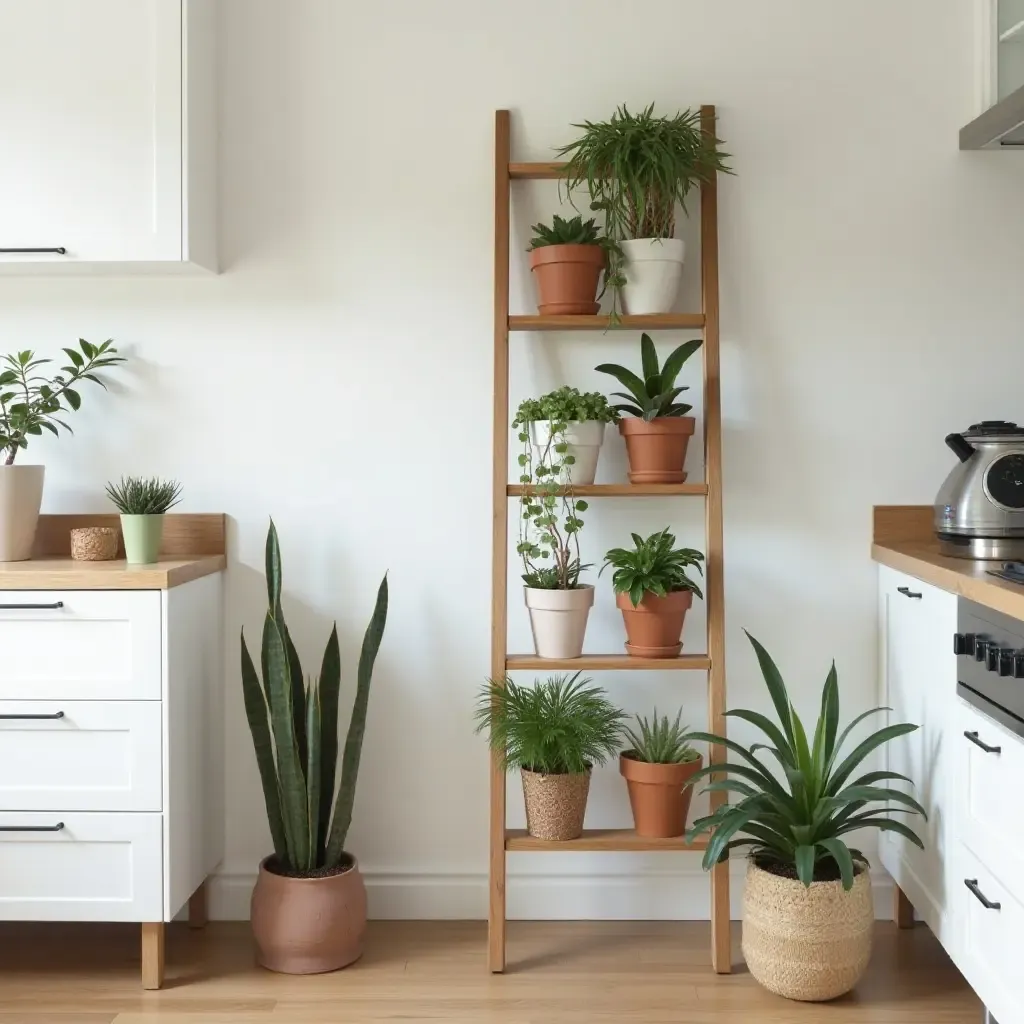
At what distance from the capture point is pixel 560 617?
238 centimetres

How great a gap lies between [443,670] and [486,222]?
1.04 m

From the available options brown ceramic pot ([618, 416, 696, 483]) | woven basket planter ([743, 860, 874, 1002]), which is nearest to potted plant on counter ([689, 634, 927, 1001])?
woven basket planter ([743, 860, 874, 1002])

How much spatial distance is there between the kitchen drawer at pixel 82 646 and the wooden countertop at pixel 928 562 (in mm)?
1500

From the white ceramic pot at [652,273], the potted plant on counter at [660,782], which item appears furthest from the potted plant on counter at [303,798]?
the white ceramic pot at [652,273]

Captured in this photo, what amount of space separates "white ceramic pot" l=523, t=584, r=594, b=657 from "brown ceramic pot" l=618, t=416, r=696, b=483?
28cm

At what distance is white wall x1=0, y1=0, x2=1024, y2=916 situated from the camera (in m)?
2.56

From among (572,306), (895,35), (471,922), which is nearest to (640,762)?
(471,922)

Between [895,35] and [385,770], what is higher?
[895,35]

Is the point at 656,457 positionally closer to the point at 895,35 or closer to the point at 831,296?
the point at 831,296

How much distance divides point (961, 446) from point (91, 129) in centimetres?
194

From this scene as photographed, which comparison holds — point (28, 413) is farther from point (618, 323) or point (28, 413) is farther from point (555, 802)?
point (555, 802)

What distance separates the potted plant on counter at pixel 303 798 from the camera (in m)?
2.32

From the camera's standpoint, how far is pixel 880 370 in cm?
259

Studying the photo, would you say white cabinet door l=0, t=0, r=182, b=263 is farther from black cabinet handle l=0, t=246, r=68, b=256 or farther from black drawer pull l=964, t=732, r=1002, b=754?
black drawer pull l=964, t=732, r=1002, b=754
